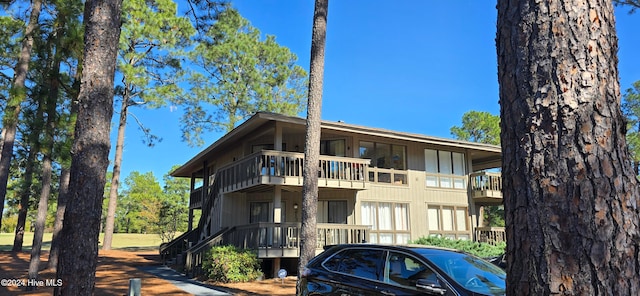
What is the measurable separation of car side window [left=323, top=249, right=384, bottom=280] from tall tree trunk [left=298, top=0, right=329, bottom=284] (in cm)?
313

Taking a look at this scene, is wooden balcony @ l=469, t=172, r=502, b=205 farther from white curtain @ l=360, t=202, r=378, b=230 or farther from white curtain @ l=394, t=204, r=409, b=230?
white curtain @ l=360, t=202, r=378, b=230

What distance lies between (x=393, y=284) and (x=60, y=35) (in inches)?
438

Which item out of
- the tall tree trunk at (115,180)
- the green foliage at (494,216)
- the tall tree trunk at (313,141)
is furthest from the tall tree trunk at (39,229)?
the green foliage at (494,216)

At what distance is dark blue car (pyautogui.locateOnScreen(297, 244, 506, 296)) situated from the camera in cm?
509

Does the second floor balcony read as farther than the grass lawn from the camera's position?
No

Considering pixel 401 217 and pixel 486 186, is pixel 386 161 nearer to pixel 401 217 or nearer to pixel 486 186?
pixel 401 217

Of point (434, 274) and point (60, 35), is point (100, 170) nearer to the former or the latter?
point (434, 274)

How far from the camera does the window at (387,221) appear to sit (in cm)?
1827

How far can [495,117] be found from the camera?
37625 millimetres

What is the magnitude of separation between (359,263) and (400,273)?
2.27 feet

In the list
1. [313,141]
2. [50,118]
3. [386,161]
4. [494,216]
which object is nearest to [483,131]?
[494,216]

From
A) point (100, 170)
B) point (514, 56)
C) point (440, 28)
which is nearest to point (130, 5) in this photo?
point (440, 28)

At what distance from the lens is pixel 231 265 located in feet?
44.6

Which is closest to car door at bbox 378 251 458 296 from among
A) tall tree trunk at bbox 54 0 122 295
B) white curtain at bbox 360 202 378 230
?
tall tree trunk at bbox 54 0 122 295
